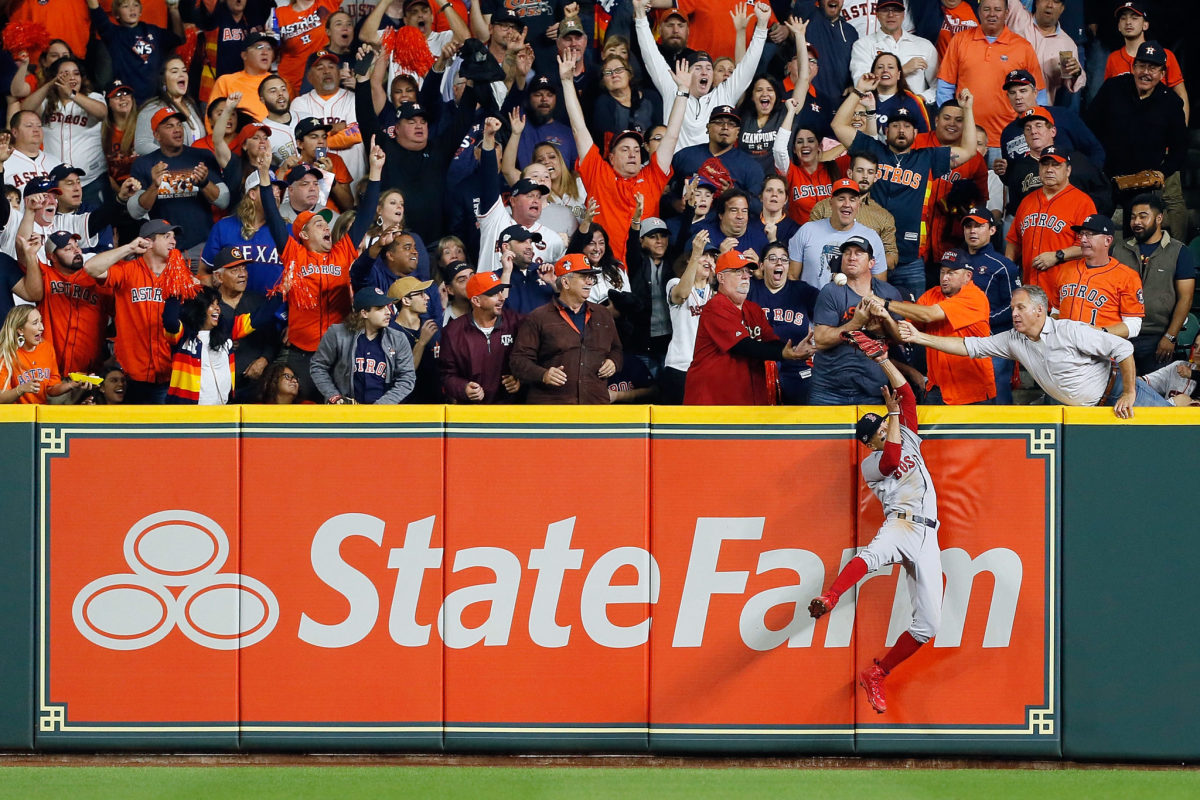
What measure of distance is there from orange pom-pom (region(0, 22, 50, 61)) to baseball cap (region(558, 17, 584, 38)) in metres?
5.40

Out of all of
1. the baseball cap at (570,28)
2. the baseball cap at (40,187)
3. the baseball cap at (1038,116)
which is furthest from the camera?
the baseball cap at (570,28)

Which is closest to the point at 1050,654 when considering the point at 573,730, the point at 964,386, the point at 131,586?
the point at 964,386

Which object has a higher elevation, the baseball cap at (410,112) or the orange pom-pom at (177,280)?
the baseball cap at (410,112)

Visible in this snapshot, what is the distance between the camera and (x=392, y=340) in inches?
419

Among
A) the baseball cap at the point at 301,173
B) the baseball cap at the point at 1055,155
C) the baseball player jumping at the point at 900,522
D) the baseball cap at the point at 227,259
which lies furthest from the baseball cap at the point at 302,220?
the baseball cap at the point at 1055,155

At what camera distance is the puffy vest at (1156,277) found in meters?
12.4

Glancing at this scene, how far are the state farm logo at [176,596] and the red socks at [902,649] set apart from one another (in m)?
3.95

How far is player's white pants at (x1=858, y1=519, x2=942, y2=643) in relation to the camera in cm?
874

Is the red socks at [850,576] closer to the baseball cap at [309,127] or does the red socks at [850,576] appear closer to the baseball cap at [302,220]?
the baseball cap at [302,220]

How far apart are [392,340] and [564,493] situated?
7.49 ft

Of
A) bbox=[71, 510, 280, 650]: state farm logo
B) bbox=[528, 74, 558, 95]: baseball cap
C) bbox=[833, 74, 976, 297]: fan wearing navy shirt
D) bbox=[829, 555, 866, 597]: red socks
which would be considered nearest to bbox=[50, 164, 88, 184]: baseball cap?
bbox=[528, 74, 558, 95]: baseball cap

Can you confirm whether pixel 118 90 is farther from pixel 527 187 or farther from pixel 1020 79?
pixel 1020 79

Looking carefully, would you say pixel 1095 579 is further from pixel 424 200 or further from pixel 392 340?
pixel 424 200

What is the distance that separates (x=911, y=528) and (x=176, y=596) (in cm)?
474
